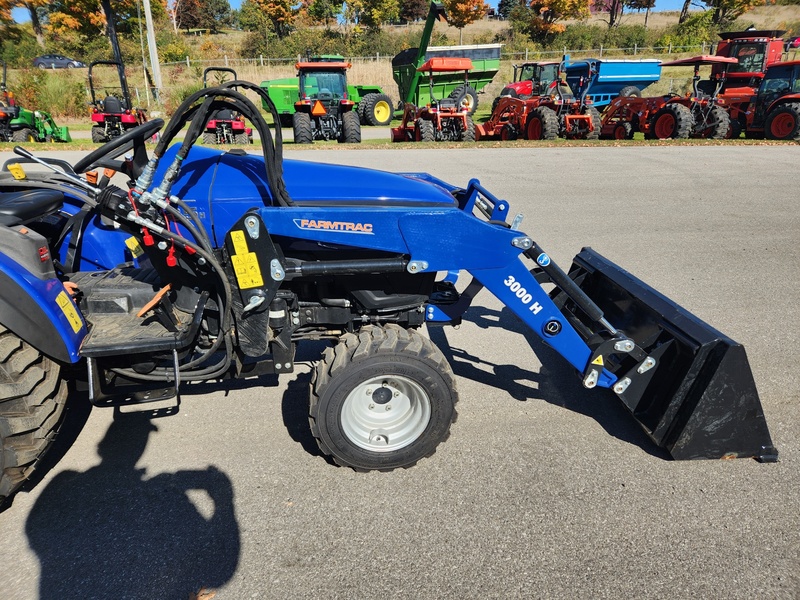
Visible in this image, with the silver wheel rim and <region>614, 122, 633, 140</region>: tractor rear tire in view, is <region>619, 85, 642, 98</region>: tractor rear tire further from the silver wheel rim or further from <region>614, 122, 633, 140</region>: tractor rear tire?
the silver wheel rim

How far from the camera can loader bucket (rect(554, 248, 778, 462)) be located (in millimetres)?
2555

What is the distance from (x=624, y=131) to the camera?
1596cm

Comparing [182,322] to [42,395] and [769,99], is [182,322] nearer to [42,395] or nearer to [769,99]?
[42,395]

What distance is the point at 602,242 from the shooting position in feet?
20.5

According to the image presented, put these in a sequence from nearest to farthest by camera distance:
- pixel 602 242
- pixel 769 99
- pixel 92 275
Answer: pixel 92 275 → pixel 602 242 → pixel 769 99

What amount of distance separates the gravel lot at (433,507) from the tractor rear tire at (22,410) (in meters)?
0.30

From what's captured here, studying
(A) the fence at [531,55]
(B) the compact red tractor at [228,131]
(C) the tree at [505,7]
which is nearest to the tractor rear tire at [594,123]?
(B) the compact red tractor at [228,131]

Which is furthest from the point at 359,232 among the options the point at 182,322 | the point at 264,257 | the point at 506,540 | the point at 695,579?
the point at 695,579

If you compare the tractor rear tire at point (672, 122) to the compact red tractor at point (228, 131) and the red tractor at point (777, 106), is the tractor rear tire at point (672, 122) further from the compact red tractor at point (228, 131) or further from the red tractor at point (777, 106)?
the compact red tractor at point (228, 131)

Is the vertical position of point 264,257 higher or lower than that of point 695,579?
higher

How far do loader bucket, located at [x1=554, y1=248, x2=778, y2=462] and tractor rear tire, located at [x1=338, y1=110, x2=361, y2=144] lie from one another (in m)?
13.6

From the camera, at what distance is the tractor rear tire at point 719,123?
14.8m

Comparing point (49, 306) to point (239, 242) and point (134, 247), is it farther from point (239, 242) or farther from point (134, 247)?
point (134, 247)

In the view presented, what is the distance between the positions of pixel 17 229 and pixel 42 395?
2.41 feet
